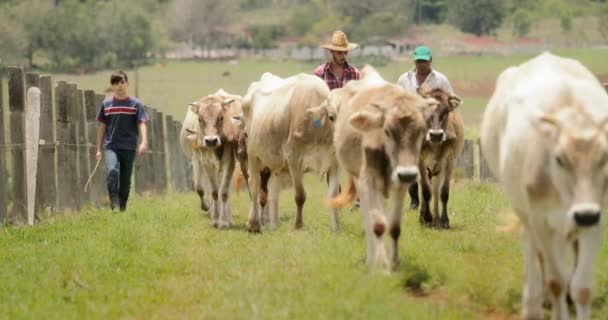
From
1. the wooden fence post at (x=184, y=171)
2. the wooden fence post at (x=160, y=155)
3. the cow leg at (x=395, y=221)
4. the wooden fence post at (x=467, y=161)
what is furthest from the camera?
the wooden fence post at (x=467, y=161)

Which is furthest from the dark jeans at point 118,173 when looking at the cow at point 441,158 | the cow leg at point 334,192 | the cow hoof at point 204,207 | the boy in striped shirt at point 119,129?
the cow at point 441,158

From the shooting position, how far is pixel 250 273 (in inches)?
452

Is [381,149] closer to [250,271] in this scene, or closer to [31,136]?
[250,271]

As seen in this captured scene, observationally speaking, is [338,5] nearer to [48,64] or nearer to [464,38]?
[464,38]

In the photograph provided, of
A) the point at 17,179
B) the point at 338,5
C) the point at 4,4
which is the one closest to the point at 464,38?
the point at 338,5

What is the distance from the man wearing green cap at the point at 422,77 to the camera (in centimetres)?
1597

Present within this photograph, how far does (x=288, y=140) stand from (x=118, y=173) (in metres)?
3.33

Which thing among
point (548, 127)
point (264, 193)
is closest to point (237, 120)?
point (264, 193)

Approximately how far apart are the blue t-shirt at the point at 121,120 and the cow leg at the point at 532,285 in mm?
9253

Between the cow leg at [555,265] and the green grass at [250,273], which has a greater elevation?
the cow leg at [555,265]

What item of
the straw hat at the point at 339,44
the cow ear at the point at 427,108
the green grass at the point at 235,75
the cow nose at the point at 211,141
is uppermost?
the straw hat at the point at 339,44

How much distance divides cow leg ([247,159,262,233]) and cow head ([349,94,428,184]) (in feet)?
→ 15.5

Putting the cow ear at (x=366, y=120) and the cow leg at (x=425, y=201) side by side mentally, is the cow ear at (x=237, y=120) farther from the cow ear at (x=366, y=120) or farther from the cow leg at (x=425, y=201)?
the cow ear at (x=366, y=120)

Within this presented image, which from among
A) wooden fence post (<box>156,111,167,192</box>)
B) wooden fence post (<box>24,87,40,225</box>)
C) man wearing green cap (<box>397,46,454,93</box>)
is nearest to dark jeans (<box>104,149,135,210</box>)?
wooden fence post (<box>24,87,40,225</box>)
